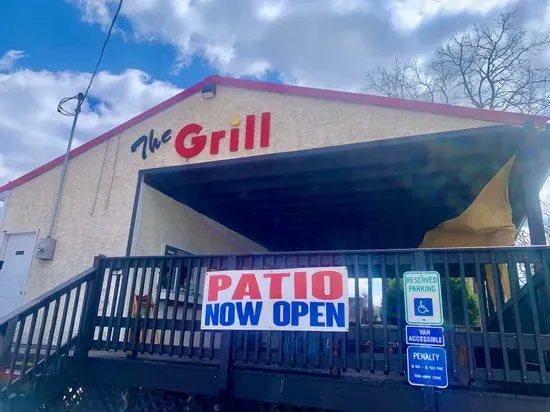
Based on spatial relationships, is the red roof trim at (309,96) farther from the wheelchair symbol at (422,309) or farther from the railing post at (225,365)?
the railing post at (225,365)

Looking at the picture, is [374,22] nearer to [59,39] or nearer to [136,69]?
[136,69]

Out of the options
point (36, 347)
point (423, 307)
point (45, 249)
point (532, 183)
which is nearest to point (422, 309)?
point (423, 307)

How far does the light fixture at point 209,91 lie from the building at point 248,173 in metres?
0.02

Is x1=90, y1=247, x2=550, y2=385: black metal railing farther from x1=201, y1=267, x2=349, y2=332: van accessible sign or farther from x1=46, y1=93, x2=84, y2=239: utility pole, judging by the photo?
x1=46, y1=93, x2=84, y2=239: utility pole

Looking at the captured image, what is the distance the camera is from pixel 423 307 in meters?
3.34

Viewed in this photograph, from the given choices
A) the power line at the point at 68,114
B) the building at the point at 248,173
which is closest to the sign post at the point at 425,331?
the building at the point at 248,173

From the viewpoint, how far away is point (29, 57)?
899cm

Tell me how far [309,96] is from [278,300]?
3.40 meters

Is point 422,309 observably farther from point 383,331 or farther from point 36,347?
point 36,347

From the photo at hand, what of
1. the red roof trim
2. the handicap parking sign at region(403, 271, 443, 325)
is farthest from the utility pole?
the handicap parking sign at region(403, 271, 443, 325)

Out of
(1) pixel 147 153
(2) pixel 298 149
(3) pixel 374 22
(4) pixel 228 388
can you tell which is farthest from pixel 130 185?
(3) pixel 374 22

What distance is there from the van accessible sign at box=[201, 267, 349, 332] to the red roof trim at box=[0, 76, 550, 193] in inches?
110

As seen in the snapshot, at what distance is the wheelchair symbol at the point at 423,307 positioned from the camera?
331cm

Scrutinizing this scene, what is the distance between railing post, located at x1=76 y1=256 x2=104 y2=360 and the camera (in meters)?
4.55
